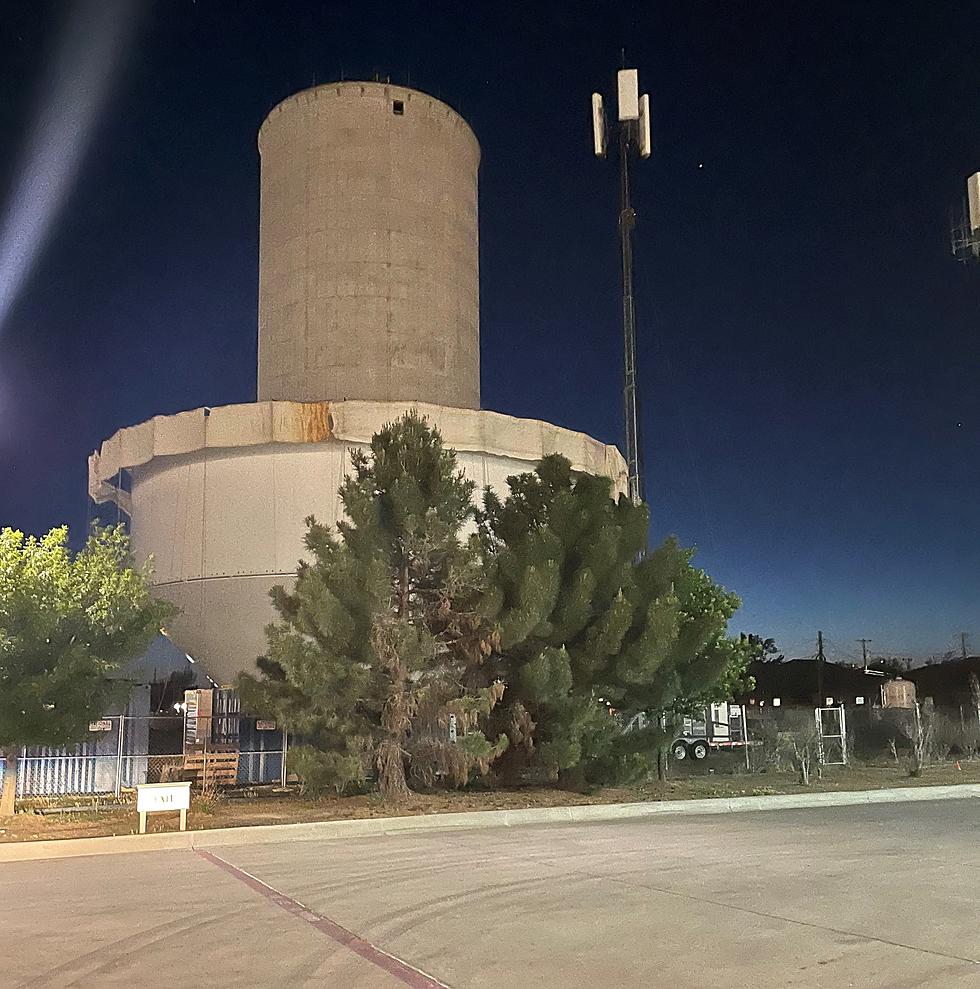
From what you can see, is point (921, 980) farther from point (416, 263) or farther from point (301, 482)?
point (416, 263)

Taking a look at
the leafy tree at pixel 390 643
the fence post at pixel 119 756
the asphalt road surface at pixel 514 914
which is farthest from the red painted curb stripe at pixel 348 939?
the fence post at pixel 119 756

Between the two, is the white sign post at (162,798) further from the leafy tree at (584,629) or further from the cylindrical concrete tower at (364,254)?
the cylindrical concrete tower at (364,254)

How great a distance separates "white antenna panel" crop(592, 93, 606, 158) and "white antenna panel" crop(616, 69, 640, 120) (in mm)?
540

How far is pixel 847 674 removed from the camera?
7938 cm

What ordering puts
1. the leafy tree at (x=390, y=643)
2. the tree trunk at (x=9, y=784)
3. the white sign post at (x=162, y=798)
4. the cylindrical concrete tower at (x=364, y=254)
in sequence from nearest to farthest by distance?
the white sign post at (x=162, y=798) < the tree trunk at (x=9, y=784) < the leafy tree at (x=390, y=643) < the cylindrical concrete tower at (x=364, y=254)

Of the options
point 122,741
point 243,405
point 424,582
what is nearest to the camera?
point 424,582

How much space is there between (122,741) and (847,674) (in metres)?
66.4

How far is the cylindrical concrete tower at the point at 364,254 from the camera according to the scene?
30453 millimetres

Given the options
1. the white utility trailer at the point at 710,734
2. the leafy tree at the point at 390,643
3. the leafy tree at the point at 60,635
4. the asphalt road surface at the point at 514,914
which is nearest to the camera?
the asphalt road surface at the point at 514,914

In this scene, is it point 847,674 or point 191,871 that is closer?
point 191,871

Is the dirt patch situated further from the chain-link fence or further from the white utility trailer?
the white utility trailer

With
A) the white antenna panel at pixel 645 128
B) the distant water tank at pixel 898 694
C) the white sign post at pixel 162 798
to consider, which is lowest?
the white sign post at pixel 162 798

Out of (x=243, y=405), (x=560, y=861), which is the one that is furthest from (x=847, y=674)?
(x=560, y=861)

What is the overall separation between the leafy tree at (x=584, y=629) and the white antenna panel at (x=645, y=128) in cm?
685
